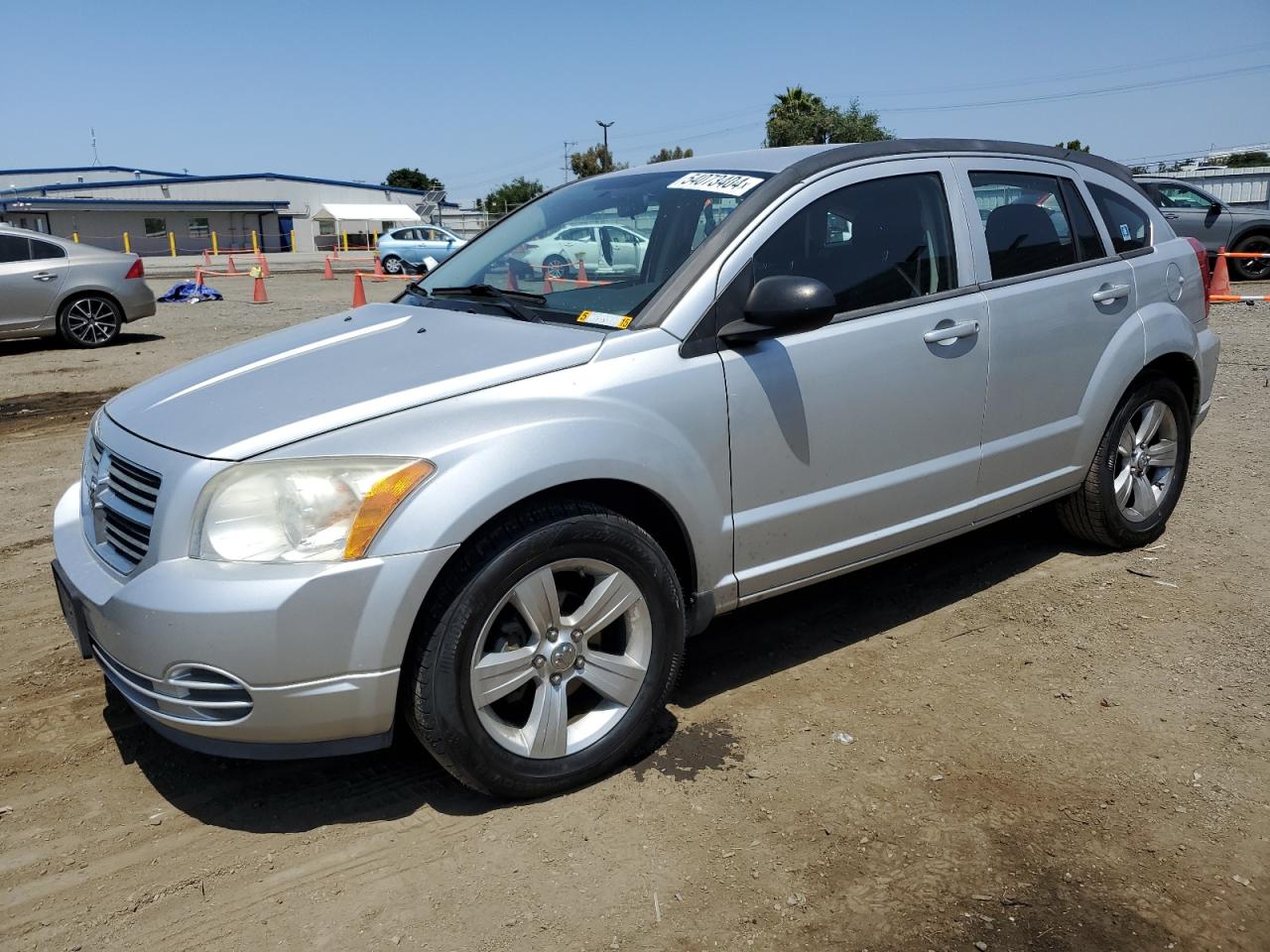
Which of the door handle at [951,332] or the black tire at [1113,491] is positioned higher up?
the door handle at [951,332]

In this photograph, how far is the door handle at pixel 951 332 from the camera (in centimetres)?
367

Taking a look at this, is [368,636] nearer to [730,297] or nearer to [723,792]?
[723,792]

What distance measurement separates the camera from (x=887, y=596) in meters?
4.49

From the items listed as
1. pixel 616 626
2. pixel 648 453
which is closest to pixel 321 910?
pixel 616 626

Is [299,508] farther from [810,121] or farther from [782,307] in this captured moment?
[810,121]

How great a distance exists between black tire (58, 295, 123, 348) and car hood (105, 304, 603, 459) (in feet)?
32.2

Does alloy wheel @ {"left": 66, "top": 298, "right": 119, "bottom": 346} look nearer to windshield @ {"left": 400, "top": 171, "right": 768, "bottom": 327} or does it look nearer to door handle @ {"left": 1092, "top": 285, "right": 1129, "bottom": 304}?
windshield @ {"left": 400, "top": 171, "right": 768, "bottom": 327}

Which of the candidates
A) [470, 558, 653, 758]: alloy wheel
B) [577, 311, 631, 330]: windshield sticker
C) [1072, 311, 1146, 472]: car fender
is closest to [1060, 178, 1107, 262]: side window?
[1072, 311, 1146, 472]: car fender

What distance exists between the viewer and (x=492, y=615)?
2.73 m

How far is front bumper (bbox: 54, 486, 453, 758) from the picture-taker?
2.51 metres

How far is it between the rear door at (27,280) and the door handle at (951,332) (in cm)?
1125

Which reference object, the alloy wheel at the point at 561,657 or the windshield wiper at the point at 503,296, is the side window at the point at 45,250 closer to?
the windshield wiper at the point at 503,296

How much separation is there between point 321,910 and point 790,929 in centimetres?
115

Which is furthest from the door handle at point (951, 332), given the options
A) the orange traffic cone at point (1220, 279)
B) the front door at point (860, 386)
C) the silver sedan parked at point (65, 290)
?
the orange traffic cone at point (1220, 279)
